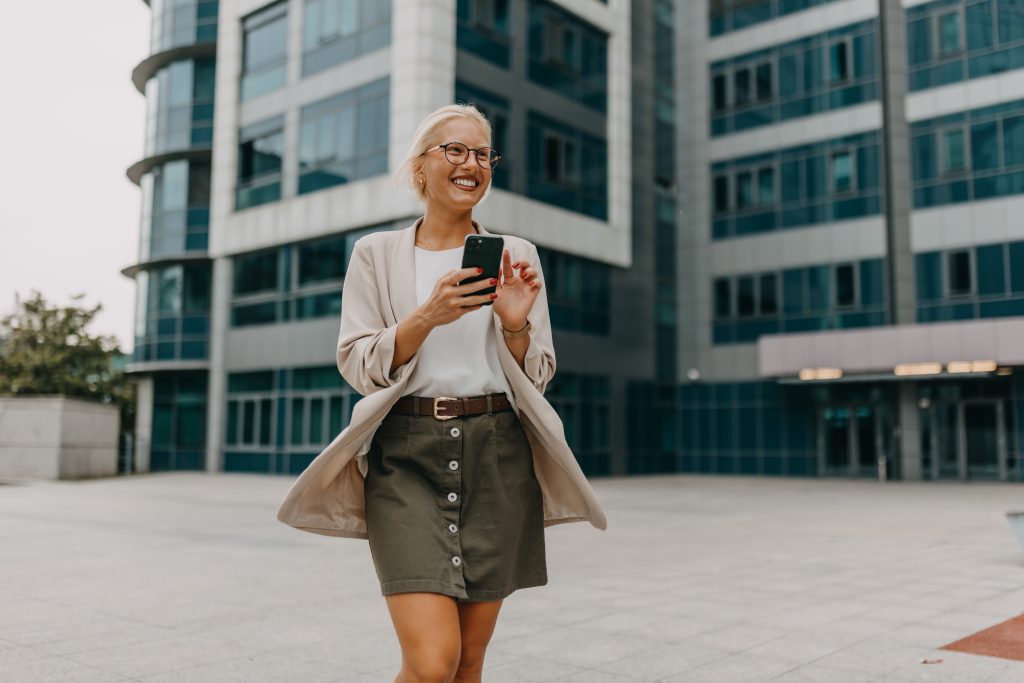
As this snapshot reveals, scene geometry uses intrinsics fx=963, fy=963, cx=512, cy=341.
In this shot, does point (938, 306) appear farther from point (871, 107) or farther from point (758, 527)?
point (758, 527)

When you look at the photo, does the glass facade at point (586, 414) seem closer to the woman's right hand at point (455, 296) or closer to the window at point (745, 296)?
the window at point (745, 296)

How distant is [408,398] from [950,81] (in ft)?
97.4

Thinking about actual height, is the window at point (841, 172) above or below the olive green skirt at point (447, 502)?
above

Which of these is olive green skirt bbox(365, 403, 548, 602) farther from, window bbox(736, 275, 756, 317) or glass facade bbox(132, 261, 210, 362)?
window bbox(736, 275, 756, 317)

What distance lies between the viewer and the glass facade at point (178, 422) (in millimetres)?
29812

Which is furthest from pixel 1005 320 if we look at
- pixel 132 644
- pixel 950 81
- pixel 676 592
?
pixel 132 644

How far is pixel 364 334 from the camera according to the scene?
2875 millimetres

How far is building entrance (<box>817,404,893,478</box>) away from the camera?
29.0m

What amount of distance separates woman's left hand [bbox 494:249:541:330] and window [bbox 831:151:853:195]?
29.3 meters

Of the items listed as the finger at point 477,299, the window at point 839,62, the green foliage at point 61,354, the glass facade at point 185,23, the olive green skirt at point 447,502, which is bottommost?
the olive green skirt at point 447,502

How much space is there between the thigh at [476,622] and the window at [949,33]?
29874 mm

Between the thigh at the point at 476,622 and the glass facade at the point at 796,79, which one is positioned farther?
the glass facade at the point at 796,79

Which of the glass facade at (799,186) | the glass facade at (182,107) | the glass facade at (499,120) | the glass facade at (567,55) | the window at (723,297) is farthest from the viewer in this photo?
the window at (723,297)

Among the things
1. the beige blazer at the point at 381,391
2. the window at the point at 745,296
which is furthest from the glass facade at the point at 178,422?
the beige blazer at the point at 381,391
